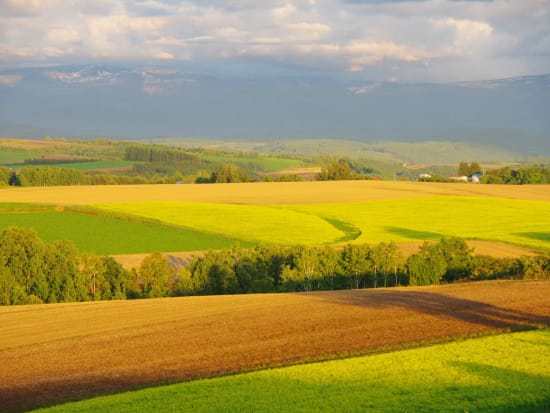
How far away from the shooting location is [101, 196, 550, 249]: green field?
63.7m

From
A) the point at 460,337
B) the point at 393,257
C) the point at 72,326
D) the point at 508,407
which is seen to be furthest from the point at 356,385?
the point at 393,257

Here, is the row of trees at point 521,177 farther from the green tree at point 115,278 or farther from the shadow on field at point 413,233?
the green tree at point 115,278

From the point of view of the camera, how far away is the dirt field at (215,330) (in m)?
21.1

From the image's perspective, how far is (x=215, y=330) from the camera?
87.1 ft

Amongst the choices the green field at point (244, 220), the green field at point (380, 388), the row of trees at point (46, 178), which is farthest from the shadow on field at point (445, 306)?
the row of trees at point (46, 178)

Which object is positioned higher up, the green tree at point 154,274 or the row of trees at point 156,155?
the row of trees at point 156,155

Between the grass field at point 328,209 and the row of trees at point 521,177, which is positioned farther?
the row of trees at point 521,177

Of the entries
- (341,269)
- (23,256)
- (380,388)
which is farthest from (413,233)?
(380,388)

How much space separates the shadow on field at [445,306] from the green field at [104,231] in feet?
87.4

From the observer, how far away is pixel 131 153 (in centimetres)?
17238

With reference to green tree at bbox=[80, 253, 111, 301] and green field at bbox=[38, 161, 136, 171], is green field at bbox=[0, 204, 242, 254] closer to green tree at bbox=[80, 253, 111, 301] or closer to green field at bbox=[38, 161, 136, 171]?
green tree at bbox=[80, 253, 111, 301]

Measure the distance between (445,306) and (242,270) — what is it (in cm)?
1783

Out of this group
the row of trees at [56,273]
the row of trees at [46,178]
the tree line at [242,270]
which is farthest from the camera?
the row of trees at [46,178]

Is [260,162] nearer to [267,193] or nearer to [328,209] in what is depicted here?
[267,193]
